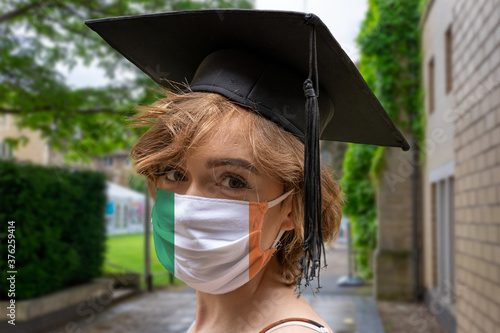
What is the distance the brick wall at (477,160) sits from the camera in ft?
8.42

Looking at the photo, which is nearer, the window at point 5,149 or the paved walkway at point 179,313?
the window at point 5,149

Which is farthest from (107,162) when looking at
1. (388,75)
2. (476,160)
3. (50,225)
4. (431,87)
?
(476,160)

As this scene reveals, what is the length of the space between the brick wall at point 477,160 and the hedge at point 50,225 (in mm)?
4405

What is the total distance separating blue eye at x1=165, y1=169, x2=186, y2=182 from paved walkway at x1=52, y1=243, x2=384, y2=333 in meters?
5.06

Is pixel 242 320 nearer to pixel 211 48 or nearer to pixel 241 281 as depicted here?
pixel 241 281

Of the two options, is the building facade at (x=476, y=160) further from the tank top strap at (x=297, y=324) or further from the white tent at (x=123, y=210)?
the white tent at (x=123, y=210)

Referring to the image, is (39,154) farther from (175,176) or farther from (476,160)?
(175,176)

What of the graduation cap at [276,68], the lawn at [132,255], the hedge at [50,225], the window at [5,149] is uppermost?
the window at [5,149]

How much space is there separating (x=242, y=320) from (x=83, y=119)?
6122mm

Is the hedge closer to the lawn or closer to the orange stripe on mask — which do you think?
the lawn

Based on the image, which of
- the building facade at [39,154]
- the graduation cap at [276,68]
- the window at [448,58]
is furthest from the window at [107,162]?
the graduation cap at [276,68]

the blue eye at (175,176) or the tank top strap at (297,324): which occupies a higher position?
the blue eye at (175,176)

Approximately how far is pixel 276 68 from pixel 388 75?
23.6 feet

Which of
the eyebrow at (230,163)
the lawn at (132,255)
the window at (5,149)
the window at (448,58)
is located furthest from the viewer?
the lawn at (132,255)
